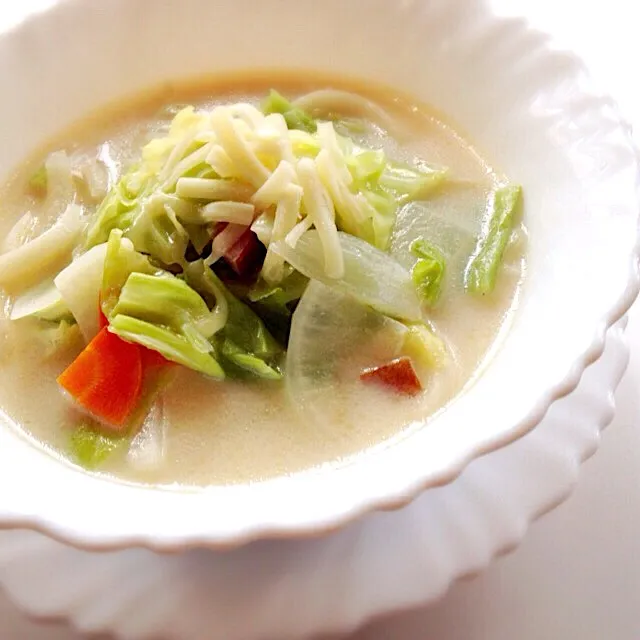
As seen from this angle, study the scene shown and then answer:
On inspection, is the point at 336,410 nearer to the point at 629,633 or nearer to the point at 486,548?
the point at 486,548

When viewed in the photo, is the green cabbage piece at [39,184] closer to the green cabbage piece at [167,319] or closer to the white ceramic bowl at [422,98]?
the white ceramic bowl at [422,98]

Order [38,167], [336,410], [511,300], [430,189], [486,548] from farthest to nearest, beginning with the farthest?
1. [38,167]
2. [430,189]
3. [511,300]
4. [336,410]
5. [486,548]

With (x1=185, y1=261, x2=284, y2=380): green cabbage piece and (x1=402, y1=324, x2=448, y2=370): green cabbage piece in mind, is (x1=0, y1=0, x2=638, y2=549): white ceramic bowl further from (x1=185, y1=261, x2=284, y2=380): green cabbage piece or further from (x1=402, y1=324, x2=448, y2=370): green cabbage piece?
(x1=185, y1=261, x2=284, y2=380): green cabbage piece

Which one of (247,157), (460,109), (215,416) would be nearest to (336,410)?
(215,416)

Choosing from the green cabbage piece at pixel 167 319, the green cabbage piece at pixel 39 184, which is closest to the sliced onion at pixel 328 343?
the green cabbage piece at pixel 167 319

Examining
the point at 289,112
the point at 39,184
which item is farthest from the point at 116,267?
the point at 289,112

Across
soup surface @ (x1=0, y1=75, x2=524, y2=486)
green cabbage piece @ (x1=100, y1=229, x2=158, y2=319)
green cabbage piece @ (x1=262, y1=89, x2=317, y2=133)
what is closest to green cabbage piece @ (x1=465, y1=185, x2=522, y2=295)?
soup surface @ (x1=0, y1=75, x2=524, y2=486)
